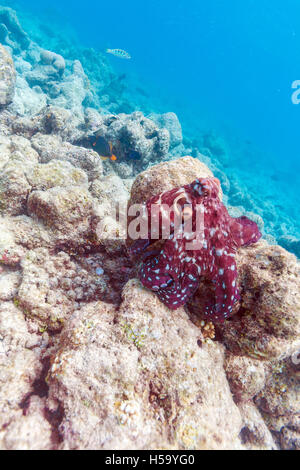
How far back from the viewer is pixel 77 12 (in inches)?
3024

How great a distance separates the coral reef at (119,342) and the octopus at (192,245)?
0.96 feet

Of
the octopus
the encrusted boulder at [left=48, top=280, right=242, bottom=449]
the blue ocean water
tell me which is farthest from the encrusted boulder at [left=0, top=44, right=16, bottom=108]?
the blue ocean water

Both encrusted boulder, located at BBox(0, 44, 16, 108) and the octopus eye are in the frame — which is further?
encrusted boulder, located at BBox(0, 44, 16, 108)

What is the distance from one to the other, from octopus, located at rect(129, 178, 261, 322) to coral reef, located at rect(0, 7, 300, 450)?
0.96ft

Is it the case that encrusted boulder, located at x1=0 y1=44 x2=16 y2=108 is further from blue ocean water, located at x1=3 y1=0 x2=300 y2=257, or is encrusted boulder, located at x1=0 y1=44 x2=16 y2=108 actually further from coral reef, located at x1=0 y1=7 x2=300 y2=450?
blue ocean water, located at x1=3 y1=0 x2=300 y2=257

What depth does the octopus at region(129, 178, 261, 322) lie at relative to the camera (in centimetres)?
225

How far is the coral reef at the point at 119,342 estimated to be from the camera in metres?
2.00

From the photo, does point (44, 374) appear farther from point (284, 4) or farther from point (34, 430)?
point (284, 4)

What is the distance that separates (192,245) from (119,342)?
3.68 ft

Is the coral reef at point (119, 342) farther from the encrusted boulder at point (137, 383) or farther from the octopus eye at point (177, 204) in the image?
the octopus eye at point (177, 204)

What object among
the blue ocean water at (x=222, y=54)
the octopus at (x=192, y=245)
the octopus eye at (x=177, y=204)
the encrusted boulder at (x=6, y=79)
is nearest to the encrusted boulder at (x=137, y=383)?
the octopus at (x=192, y=245)

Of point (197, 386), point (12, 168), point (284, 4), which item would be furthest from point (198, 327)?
point (284, 4)

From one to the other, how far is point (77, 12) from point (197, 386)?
105713mm
